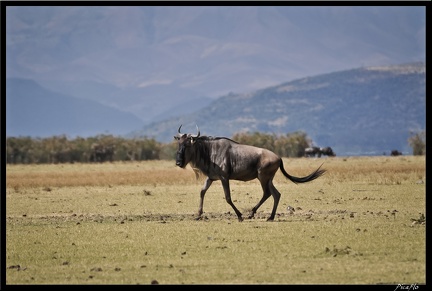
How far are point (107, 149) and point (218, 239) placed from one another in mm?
64006

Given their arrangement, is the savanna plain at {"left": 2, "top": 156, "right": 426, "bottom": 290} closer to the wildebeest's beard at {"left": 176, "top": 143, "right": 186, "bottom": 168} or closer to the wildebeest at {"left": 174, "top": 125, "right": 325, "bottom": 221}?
the wildebeest at {"left": 174, "top": 125, "right": 325, "bottom": 221}

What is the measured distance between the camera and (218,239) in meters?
18.6

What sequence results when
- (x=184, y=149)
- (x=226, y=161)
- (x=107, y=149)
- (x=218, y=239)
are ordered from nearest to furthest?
(x=218, y=239), (x=226, y=161), (x=184, y=149), (x=107, y=149)

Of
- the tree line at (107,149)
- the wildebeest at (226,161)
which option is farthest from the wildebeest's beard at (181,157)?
the tree line at (107,149)

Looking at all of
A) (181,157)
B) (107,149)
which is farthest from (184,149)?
(107,149)

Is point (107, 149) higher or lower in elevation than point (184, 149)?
higher

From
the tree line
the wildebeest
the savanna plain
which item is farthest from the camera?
the tree line

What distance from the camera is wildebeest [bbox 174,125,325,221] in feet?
75.8

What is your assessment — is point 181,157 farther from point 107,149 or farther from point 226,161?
point 107,149

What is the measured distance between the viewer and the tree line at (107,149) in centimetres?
7906

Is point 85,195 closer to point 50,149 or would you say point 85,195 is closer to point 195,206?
point 195,206

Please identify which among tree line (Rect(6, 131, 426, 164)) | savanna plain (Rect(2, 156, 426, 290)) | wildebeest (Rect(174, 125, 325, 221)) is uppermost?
tree line (Rect(6, 131, 426, 164))

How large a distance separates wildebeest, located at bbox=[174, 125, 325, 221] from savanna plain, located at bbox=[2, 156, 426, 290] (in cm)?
89

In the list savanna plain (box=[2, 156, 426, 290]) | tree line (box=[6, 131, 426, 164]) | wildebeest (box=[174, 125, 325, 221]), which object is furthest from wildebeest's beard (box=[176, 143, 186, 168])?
tree line (box=[6, 131, 426, 164])
